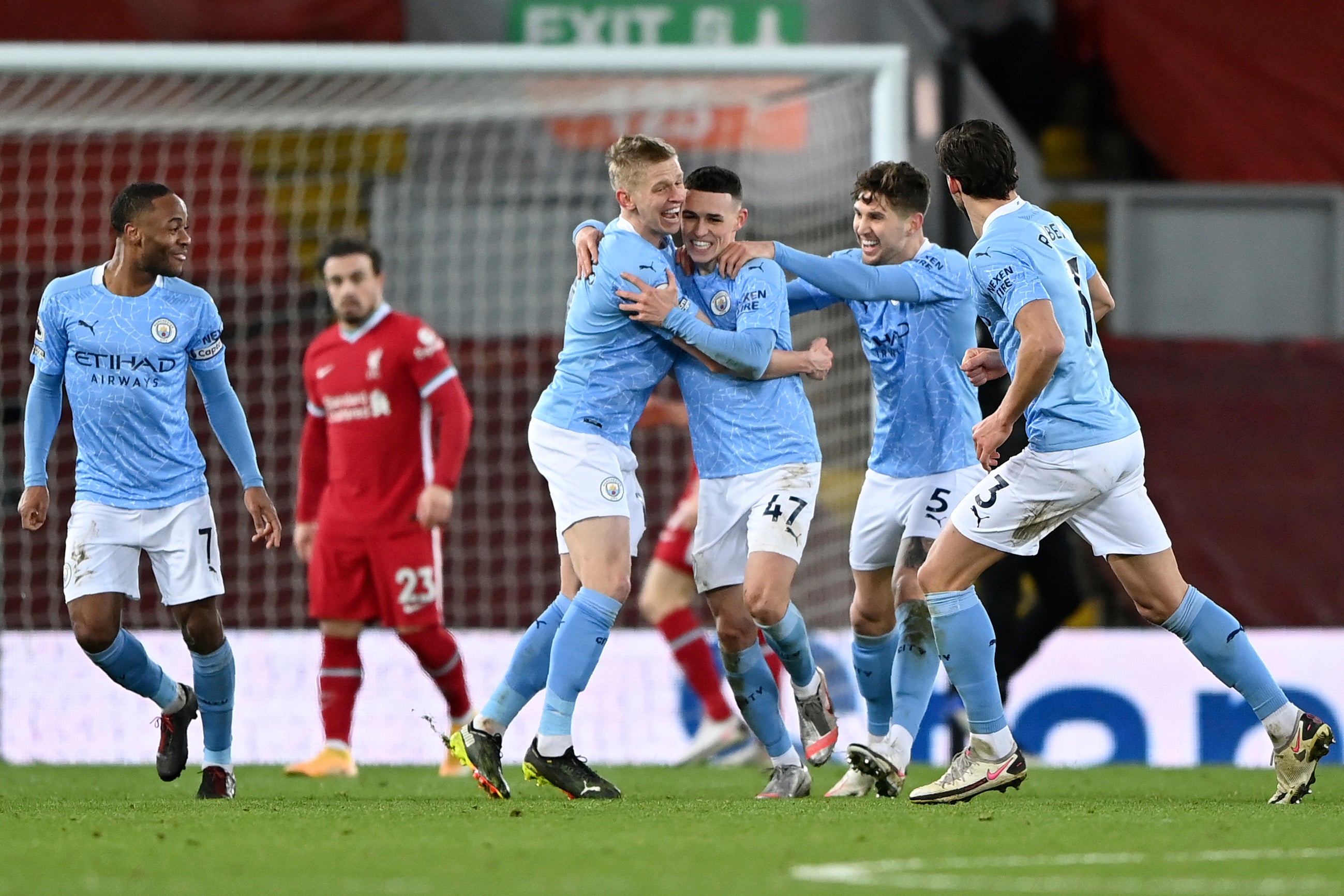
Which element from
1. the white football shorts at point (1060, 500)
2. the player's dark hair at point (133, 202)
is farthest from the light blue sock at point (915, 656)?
the player's dark hair at point (133, 202)

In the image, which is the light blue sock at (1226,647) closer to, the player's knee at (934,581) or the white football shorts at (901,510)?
the player's knee at (934,581)

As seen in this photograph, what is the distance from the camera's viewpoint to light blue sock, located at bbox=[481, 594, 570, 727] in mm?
5652

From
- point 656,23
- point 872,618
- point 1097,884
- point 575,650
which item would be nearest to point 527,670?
point 575,650

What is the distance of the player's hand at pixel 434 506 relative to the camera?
7301mm

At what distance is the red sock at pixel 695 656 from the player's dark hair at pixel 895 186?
2.67m

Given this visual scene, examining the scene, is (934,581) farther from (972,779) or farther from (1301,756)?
(1301,756)

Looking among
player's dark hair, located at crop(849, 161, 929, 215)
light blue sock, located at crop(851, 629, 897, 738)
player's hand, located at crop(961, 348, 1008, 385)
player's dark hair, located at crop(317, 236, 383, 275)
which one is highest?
player's dark hair, located at crop(849, 161, 929, 215)

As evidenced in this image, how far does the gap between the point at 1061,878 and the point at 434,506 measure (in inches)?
156

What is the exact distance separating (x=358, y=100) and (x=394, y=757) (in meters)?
3.58

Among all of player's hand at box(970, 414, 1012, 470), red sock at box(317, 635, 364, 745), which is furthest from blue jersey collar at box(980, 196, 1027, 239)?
red sock at box(317, 635, 364, 745)

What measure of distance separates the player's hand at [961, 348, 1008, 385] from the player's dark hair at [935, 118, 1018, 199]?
1.62 feet

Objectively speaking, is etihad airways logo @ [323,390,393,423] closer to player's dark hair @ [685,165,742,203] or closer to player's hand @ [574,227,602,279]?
player's hand @ [574,227,602,279]

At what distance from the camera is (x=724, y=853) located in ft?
13.7

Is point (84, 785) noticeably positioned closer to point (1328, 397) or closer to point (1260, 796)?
point (1260, 796)
